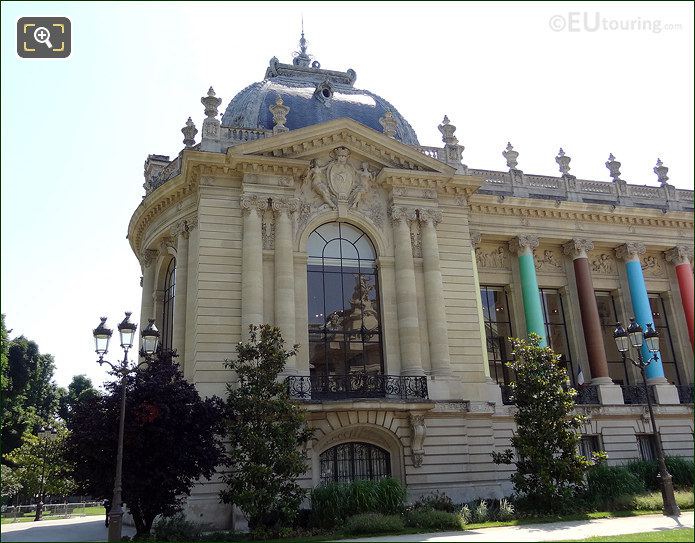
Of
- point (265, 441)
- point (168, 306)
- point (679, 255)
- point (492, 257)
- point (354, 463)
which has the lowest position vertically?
point (354, 463)

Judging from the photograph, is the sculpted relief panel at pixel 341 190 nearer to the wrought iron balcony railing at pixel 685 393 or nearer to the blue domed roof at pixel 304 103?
the blue domed roof at pixel 304 103

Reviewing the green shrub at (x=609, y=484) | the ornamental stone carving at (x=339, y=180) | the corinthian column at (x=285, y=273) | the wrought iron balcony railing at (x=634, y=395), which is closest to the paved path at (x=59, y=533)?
the corinthian column at (x=285, y=273)

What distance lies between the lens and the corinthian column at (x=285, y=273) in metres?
23.2

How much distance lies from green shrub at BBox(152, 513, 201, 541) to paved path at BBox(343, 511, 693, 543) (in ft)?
19.0

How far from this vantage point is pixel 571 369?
30078 millimetres

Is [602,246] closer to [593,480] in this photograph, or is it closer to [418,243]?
[418,243]

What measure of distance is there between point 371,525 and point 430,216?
43.3 ft

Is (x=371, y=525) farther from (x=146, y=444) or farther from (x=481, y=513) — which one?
(x=146, y=444)

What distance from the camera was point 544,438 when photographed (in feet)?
68.9

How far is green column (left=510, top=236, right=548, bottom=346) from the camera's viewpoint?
29.1 meters

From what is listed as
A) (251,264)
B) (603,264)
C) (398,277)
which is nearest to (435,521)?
(398,277)

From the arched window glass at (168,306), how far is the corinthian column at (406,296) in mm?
10054

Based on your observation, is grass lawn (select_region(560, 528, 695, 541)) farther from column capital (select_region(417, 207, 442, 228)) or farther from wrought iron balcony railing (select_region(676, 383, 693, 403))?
wrought iron balcony railing (select_region(676, 383, 693, 403))

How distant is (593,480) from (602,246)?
13.8 meters
